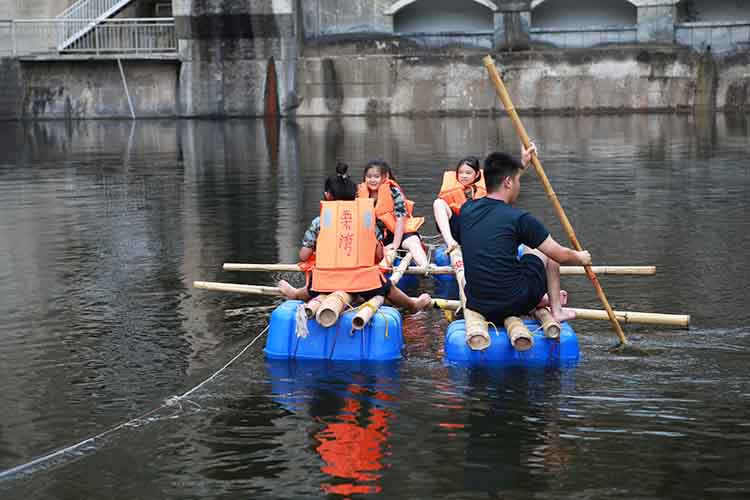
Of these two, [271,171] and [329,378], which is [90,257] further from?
[271,171]

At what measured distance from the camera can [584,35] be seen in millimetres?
46062

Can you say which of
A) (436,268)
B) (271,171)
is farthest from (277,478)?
(271,171)

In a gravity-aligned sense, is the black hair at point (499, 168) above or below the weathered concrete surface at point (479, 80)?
below

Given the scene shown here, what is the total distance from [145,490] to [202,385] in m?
2.07

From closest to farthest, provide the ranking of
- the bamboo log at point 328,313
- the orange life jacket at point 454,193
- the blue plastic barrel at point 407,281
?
the bamboo log at point 328,313, the blue plastic barrel at point 407,281, the orange life jacket at point 454,193

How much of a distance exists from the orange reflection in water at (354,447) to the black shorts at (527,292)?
132 centimetres

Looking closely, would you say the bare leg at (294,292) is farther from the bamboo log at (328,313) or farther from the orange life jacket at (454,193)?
the orange life jacket at (454,193)

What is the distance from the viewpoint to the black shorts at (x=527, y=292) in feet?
30.3

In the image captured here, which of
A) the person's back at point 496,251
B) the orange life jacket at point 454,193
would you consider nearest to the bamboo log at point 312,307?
the person's back at point 496,251

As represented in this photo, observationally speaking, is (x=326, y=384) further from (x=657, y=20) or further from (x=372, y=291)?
(x=657, y=20)

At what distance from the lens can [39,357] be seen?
32.0 feet

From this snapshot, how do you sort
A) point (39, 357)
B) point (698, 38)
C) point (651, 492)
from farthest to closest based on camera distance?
point (698, 38) < point (39, 357) < point (651, 492)

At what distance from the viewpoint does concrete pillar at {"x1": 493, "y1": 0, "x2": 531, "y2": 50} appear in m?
45.2

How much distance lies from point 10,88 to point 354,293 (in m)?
Answer: 39.9
